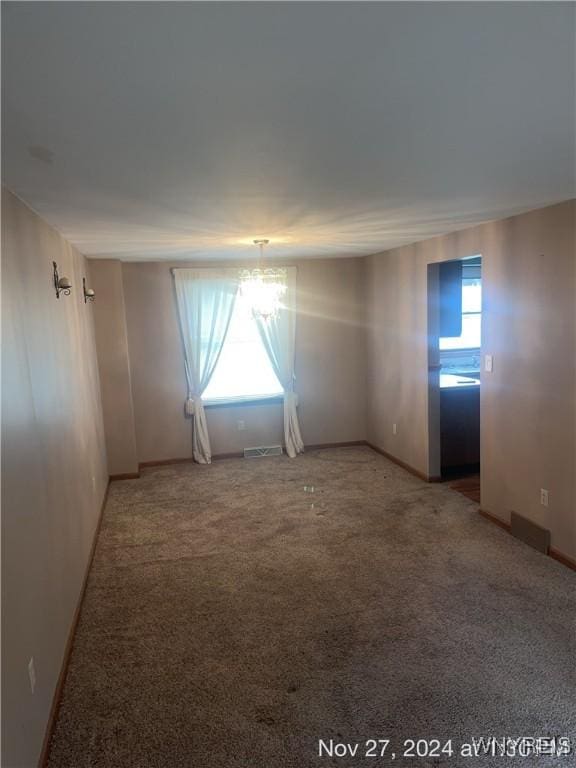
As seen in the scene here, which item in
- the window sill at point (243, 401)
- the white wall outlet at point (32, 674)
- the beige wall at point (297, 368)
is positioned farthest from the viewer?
the window sill at point (243, 401)

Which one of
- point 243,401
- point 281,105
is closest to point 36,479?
point 281,105

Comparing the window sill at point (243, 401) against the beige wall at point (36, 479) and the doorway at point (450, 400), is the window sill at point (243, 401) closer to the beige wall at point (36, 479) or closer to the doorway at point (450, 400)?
the doorway at point (450, 400)

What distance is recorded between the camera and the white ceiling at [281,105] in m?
1.07

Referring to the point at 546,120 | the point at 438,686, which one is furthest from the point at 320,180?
the point at 438,686

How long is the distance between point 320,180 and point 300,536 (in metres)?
2.74

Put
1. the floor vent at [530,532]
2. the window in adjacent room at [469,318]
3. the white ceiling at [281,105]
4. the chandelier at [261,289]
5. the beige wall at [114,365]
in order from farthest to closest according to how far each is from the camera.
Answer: the window in adjacent room at [469,318], the beige wall at [114,365], the chandelier at [261,289], the floor vent at [530,532], the white ceiling at [281,105]

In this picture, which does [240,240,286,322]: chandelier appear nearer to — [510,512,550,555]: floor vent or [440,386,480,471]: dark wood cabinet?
[440,386,480,471]: dark wood cabinet

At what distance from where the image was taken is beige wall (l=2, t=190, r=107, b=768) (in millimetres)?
1877

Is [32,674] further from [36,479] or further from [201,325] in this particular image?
[201,325]

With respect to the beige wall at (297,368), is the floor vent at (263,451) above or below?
below

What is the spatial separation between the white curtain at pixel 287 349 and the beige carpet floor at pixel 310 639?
1.75m

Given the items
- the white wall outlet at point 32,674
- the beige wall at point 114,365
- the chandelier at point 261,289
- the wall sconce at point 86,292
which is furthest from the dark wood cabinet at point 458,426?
the white wall outlet at point 32,674

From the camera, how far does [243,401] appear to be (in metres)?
6.32

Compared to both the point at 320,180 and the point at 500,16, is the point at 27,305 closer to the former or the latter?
the point at 320,180
